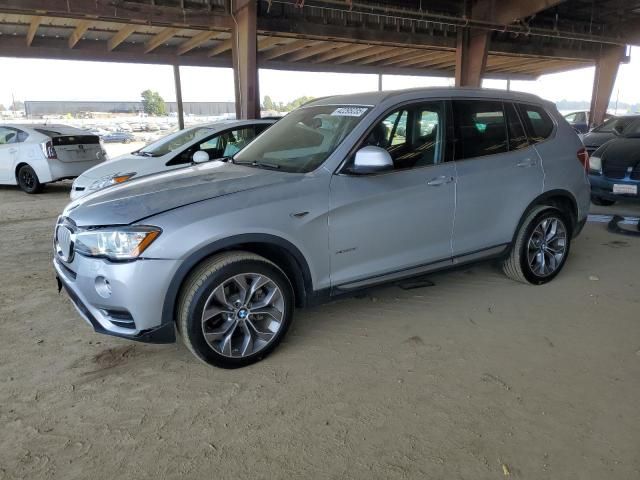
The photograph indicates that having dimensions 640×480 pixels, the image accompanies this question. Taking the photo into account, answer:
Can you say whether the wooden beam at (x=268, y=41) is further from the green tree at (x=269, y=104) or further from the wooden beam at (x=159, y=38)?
the green tree at (x=269, y=104)

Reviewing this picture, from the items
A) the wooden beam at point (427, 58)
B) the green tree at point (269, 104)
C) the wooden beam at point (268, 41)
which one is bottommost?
the green tree at point (269, 104)

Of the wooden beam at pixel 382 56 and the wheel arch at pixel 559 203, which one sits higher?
the wooden beam at pixel 382 56

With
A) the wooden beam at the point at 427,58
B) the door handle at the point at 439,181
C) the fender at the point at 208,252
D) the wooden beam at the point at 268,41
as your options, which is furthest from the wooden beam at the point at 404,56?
the fender at the point at 208,252

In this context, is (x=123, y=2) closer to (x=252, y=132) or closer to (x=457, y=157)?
(x=252, y=132)

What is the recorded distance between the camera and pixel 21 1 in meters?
9.91

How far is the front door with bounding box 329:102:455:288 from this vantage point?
3.33 meters

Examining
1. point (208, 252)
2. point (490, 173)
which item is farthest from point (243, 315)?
point (490, 173)

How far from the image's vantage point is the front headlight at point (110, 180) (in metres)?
6.46

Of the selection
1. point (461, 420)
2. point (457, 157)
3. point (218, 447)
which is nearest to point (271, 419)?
point (218, 447)

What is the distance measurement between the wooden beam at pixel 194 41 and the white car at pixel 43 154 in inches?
282

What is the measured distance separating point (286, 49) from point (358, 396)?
18.3 meters

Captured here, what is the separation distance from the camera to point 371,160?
10.5ft

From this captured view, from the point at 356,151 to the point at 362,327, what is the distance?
1326mm

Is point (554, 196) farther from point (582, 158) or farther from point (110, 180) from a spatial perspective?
point (110, 180)
